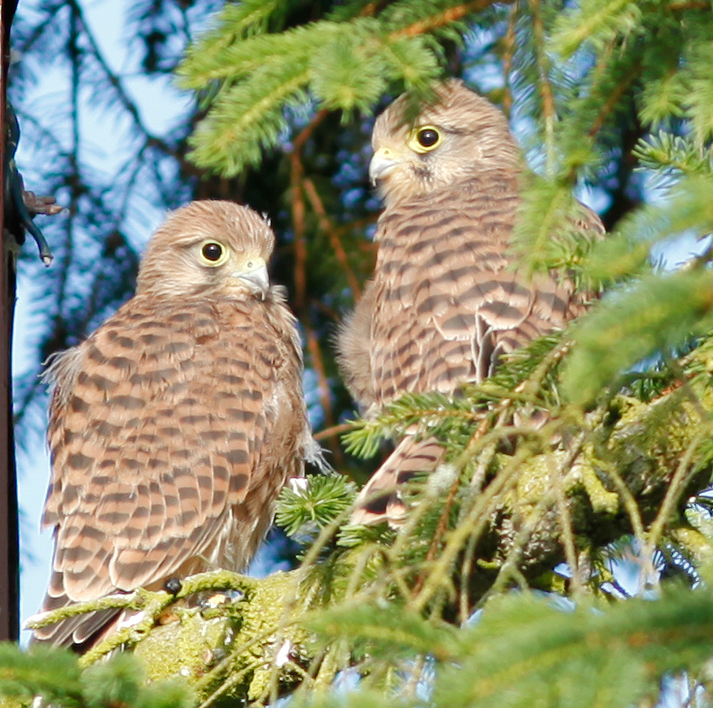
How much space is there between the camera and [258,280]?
13.8 ft

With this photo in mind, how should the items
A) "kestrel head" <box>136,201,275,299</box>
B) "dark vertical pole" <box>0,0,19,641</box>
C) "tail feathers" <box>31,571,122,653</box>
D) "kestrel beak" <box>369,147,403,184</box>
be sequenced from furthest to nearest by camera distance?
"kestrel head" <box>136,201,275,299</box> < "kestrel beak" <box>369,147,403,184</box> < "tail feathers" <box>31,571,122,653</box> < "dark vertical pole" <box>0,0,19,641</box>

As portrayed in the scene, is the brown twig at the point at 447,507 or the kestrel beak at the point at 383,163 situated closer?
the brown twig at the point at 447,507

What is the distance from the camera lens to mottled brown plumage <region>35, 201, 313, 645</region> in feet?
11.2

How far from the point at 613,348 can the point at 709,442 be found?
2.27ft

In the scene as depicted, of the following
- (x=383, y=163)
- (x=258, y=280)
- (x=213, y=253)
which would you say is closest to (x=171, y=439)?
(x=258, y=280)

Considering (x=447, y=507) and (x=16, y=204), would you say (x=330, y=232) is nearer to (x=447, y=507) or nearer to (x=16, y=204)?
(x=16, y=204)

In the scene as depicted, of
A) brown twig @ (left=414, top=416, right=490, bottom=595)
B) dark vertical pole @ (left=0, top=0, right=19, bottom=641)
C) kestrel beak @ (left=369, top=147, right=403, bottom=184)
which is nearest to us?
brown twig @ (left=414, top=416, right=490, bottom=595)

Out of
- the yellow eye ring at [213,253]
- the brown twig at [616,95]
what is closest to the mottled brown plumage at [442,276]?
the yellow eye ring at [213,253]

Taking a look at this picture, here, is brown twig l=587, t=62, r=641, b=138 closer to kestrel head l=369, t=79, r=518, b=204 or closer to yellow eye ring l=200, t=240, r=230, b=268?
kestrel head l=369, t=79, r=518, b=204

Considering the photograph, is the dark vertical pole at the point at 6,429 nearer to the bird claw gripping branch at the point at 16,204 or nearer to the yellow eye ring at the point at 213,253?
the bird claw gripping branch at the point at 16,204

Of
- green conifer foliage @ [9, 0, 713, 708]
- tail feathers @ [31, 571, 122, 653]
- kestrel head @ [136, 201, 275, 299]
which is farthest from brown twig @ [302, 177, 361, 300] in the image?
green conifer foliage @ [9, 0, 713, 708]

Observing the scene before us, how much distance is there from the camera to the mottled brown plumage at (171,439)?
3414mm

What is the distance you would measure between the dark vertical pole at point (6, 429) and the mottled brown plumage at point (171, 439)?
23cm

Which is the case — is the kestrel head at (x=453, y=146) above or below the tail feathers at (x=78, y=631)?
above
